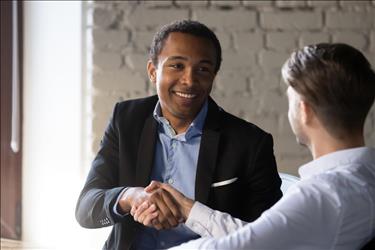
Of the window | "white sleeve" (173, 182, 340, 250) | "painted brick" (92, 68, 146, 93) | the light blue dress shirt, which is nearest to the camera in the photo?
"white sleeve" (173, 182, 340, 250)

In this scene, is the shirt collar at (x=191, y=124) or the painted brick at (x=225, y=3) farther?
the painted brick at (x=225, y=3)

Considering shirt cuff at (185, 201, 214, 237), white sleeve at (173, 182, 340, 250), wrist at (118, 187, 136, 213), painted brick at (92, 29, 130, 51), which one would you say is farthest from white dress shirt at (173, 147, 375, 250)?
painted brick at (92, 29, 130, 51)

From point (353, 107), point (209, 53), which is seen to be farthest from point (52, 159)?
point (353, 107)

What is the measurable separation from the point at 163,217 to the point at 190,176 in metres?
0.20

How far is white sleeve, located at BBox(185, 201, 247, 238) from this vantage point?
1085mm

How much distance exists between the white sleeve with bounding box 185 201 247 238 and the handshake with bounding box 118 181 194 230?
0.03 m

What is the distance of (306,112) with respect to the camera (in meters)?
0.95

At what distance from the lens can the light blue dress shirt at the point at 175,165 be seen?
133 cm

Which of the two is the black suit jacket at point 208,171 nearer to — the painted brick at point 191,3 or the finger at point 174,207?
the finger at point 174,207

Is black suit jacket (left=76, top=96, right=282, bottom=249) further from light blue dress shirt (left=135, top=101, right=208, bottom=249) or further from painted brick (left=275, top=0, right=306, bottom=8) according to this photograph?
painted brick (left=275, top=0, right=306, bottom=8)

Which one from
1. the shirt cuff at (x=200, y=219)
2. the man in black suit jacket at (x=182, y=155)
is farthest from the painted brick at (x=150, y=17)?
the shirt cuff at (x=200, y=219)

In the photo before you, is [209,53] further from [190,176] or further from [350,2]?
[350,2]

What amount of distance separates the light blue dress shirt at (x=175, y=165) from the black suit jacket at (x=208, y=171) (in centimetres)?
2

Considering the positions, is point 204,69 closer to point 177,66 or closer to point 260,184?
point 177,66
